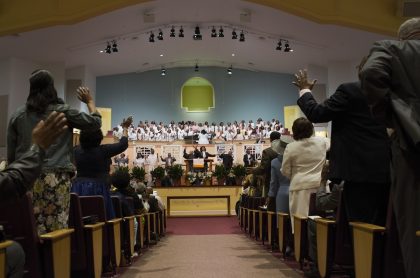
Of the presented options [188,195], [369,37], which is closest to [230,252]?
[188,195]

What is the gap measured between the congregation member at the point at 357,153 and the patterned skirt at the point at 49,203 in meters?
1.52

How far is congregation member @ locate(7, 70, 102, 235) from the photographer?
8.91 ft

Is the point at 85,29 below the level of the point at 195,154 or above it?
above

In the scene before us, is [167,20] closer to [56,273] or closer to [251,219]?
[251,219]

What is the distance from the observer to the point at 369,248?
241 centimetres

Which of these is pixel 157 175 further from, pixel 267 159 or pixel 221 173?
pixel 267 159

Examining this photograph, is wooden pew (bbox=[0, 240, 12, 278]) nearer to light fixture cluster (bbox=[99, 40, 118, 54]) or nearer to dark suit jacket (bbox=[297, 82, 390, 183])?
dark suit jacket (bbox=[297, 82, 390, 183])

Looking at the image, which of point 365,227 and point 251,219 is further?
point 251,219

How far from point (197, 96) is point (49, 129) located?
24.4 m

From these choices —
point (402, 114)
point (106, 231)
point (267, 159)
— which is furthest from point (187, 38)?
point (402, 114)

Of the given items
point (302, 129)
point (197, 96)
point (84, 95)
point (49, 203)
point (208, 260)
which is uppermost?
point (197, 96)

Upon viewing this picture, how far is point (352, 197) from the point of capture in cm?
281

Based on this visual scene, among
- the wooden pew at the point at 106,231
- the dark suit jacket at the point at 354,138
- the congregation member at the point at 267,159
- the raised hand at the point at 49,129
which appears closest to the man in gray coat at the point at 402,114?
the dark suit jacket at the point at 354,138

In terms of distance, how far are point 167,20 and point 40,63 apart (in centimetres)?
474
